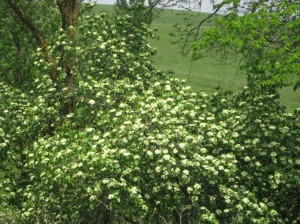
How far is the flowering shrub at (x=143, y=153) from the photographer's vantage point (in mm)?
10695

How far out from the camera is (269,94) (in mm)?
14844

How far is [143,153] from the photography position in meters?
10.9

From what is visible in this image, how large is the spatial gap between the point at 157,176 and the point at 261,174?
3106 millimetres

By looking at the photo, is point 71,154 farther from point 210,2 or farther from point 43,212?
point 210,2

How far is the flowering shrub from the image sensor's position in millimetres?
10695

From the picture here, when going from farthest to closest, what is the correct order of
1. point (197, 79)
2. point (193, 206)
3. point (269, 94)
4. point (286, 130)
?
point (197, 79) < point (269, 94) < point (286, 130) < point (193, 206)

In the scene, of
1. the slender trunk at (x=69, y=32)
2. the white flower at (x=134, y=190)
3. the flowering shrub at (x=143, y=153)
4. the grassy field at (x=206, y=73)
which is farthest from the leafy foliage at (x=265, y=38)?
the grassy field at (x=206, y=73)

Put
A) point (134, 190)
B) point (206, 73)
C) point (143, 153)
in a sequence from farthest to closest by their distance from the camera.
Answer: point (206, 73) < point (143, 153) < point (134, 190)

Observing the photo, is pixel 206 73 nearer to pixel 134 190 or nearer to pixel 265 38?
pixel 265 38

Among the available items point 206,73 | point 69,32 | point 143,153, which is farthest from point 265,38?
point 206,73

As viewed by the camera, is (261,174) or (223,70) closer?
(261,174)

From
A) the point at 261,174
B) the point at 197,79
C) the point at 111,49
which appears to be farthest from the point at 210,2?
the point at 197,79

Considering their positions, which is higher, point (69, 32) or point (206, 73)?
point (69, 32)

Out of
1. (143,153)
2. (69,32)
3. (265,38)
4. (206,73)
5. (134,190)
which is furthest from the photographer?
(206,73)
